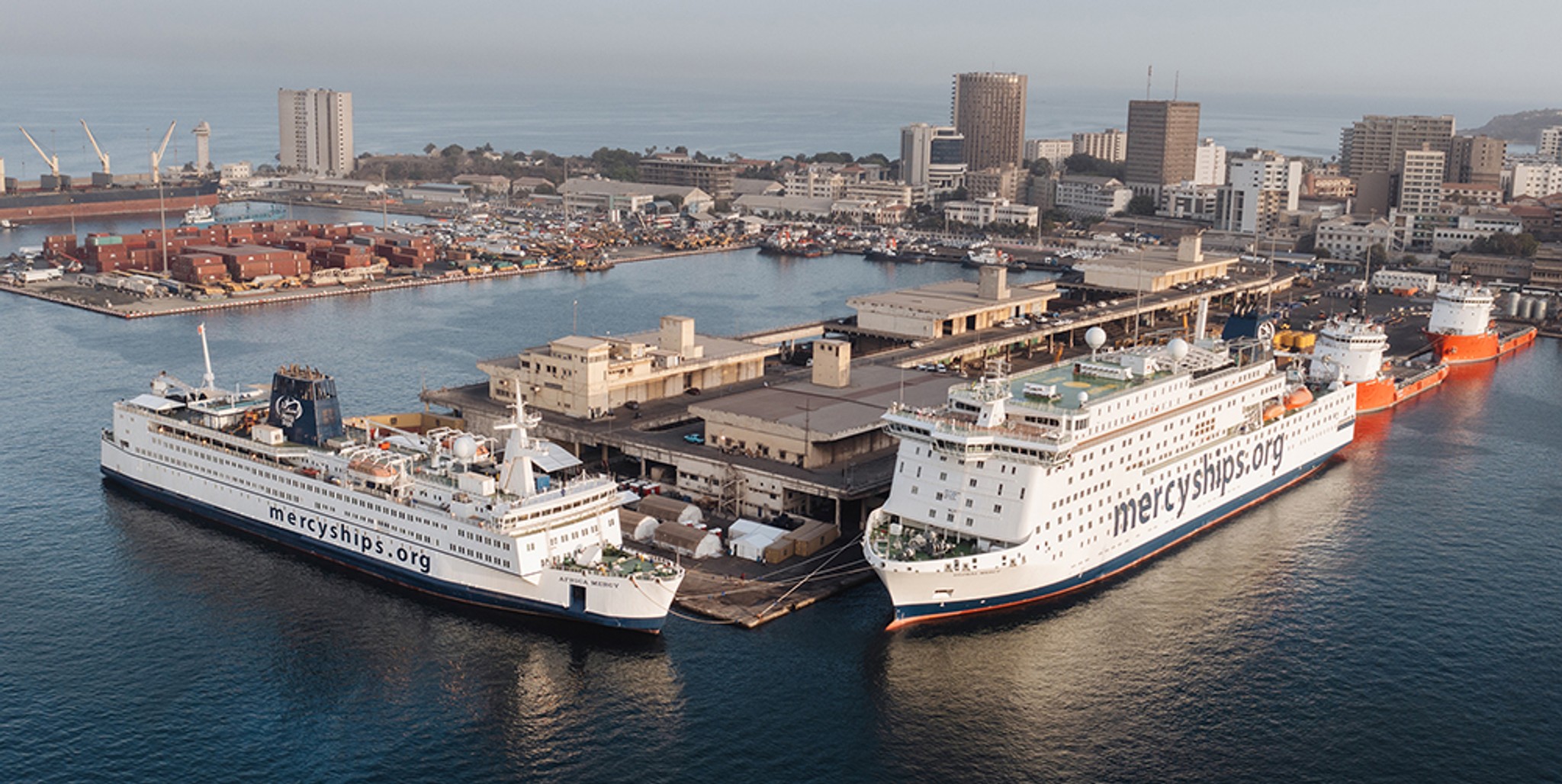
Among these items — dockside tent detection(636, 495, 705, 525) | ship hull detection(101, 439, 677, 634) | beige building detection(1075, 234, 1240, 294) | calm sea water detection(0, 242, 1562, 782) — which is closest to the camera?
calm sea water detection(0, 242, 1562, 782)

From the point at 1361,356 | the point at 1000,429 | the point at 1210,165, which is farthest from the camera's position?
the point at 1210,165

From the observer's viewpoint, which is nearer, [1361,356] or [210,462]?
[210,462]

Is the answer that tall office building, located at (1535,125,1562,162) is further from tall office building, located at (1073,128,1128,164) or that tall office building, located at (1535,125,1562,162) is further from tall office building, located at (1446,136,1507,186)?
tall office building, located at (1073,128,1128,164)

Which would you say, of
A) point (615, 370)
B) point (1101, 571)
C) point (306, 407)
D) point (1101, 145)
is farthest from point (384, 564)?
point (1101, 145)

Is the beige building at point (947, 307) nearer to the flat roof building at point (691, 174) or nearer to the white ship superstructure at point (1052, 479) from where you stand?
the white ship superstructure at point (1052, 479)

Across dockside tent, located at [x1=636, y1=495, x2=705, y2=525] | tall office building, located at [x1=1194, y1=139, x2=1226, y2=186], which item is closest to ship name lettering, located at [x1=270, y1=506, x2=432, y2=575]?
dockside tent, located at [x1=636, y1=495, x2=705, y2=525]

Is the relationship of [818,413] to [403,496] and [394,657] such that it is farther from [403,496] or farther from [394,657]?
[394,657]
